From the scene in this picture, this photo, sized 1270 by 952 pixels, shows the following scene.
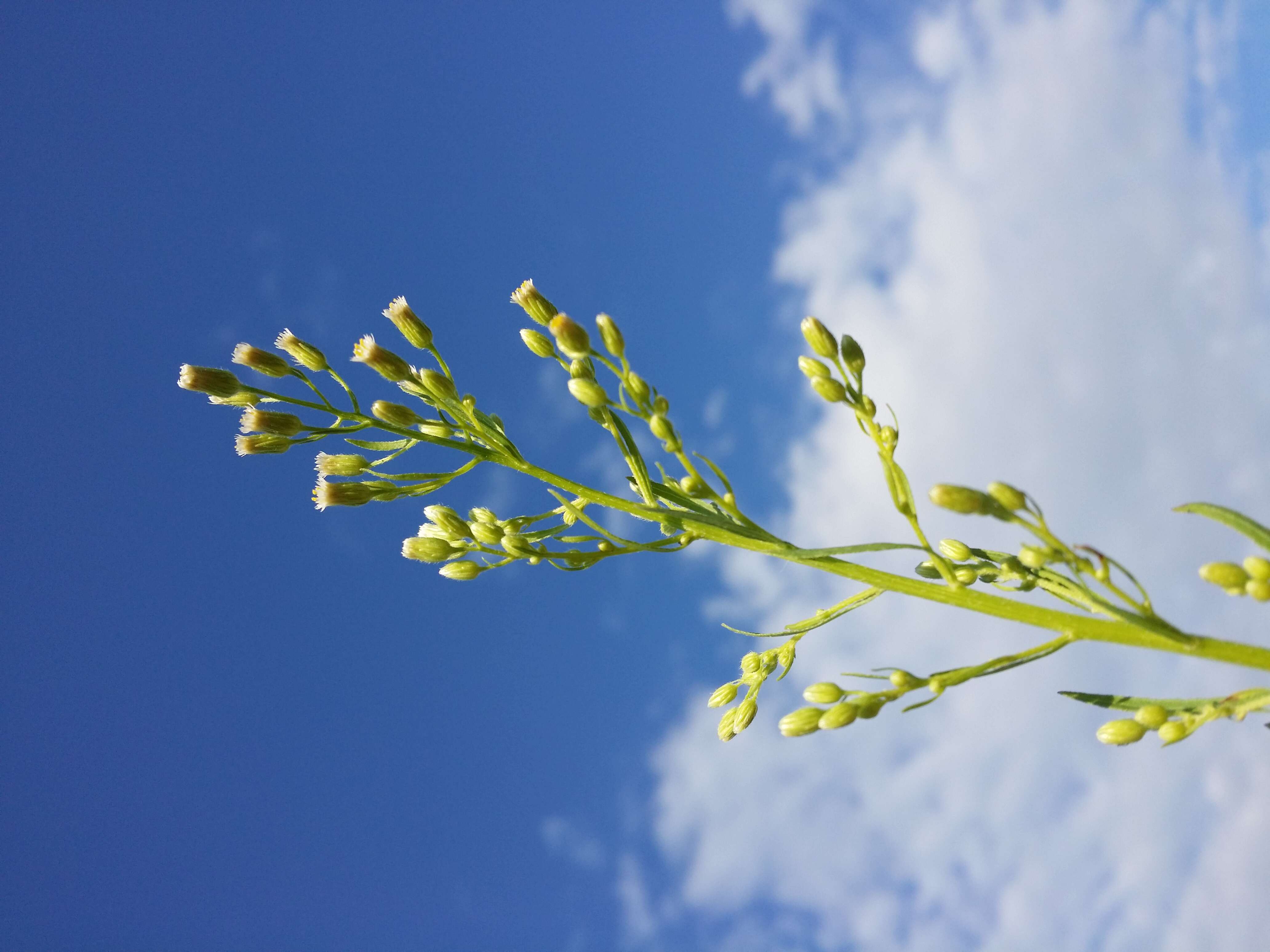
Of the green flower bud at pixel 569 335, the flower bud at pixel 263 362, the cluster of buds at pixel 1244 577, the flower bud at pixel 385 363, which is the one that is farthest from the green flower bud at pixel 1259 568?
the flower bud at pixel 263 362

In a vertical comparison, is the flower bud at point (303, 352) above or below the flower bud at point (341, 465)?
above

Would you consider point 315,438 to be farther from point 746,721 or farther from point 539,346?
point 746,721

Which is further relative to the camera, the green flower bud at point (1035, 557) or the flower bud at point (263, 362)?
the flower bud at point (263, 362)

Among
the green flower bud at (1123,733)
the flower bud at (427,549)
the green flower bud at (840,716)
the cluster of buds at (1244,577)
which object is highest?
the cluster of buds at (1244,577)

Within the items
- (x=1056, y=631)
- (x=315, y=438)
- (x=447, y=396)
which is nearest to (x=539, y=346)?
(x=447, y=396)

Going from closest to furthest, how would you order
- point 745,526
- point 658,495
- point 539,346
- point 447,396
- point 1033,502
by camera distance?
point 1033,502 → point 745,526 → point 658,495 → point 447,396 → point 539,346

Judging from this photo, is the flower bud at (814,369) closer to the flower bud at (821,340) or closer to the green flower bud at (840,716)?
the flower bud at (821,340)
